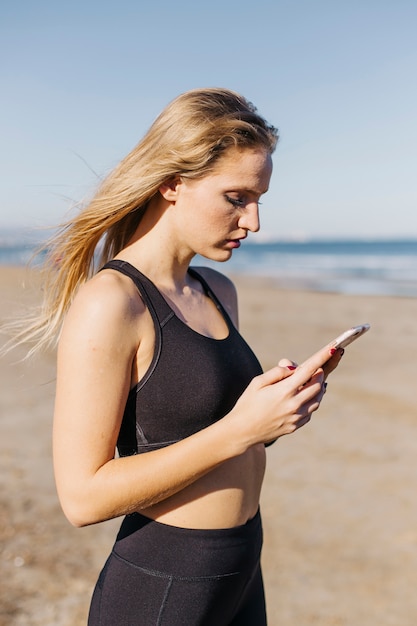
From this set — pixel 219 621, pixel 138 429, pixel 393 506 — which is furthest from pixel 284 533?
pixel 138 429

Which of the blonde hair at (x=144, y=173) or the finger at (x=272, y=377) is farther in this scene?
the blonde hair at (x=144, y=173)

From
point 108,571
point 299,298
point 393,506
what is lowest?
point 299,298

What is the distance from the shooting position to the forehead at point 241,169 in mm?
2262

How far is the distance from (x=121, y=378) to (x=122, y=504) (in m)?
0.36

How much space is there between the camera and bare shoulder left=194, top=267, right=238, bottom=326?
2850mm

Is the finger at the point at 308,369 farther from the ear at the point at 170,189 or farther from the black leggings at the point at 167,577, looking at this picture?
the ear at the point at 170,189

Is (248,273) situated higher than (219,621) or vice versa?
(219,621)

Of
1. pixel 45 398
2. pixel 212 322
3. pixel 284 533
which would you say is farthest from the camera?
pixel 45 398

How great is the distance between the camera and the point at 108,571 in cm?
222

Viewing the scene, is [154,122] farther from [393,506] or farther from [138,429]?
[393,506]

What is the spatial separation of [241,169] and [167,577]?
1.32m

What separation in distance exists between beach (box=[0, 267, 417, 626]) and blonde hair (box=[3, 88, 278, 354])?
39cm

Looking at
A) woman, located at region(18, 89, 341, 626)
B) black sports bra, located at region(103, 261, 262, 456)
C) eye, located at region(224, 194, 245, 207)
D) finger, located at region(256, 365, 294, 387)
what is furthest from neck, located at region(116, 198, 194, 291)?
finger, located at region(256, 365, 294, 387)

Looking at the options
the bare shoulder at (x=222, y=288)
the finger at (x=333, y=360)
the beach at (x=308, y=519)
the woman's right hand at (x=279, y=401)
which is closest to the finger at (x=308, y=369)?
the woman's right hand at (x=279, y=401)
